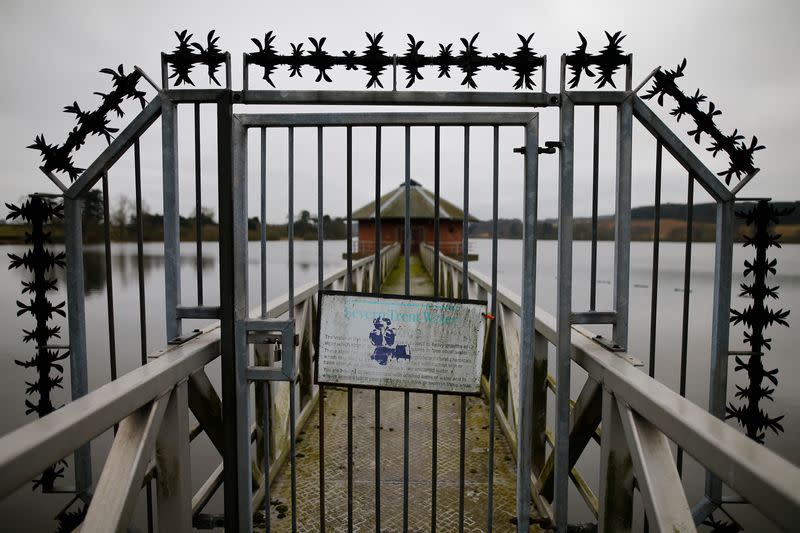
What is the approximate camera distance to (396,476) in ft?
11.1

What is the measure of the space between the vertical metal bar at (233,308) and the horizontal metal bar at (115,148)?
359 millimetres

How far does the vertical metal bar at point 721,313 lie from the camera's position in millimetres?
2297

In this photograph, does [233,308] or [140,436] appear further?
[233,308]

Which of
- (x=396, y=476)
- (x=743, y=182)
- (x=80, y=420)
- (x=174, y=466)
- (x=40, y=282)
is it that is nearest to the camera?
(x=80, y=420)

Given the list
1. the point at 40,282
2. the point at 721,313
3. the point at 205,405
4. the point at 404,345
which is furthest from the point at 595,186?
the point at 40,282

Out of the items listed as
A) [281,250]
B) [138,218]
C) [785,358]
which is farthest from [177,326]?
[281,250]

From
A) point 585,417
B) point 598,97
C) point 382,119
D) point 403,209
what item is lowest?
point 585,417

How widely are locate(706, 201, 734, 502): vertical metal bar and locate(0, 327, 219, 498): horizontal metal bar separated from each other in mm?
2528

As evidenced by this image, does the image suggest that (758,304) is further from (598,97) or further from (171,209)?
(171,209)

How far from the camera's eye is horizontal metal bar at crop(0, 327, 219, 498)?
113 cm

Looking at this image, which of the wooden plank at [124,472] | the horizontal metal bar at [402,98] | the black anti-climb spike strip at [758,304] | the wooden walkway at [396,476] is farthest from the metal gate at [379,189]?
the wooden walkway at [396,476]

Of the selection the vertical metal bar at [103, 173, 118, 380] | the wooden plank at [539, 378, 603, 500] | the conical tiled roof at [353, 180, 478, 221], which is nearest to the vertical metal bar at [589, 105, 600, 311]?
the wooden plank at [539, 378, 603, 500]

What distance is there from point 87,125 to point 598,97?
2.49 meters

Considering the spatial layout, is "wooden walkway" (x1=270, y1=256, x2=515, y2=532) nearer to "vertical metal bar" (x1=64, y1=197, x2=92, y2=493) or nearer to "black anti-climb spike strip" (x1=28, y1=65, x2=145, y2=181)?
"vertical metal bar" (x1=64, y1=197, x2=92, y2=493)
